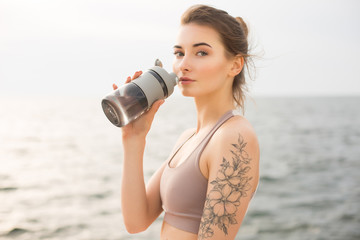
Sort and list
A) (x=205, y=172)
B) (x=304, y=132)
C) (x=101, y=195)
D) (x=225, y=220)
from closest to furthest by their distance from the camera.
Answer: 1. (x=225, y=220)
2. (x=205, y=172)
3. (x=101, y=195)
4. (x=304, y=132)

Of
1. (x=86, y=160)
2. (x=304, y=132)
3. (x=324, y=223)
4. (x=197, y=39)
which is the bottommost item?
(x=197, y=39)

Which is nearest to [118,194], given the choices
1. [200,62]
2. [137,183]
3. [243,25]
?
[137,183]

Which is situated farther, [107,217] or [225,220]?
[107,217]

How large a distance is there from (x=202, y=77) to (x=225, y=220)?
2.35ft

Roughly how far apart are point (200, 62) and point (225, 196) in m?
0.68

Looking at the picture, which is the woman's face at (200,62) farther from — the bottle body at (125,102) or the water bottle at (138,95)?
the bottle body at (125,102)

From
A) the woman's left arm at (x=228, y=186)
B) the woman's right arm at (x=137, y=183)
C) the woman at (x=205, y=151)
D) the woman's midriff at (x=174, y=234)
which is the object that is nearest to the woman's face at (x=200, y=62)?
the woman at (x=205, y=151)

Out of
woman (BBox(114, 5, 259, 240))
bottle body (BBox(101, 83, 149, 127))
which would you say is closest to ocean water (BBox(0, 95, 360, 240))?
woman (BBox(114, 5, 259, 240))

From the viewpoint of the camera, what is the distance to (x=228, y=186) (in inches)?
63.9

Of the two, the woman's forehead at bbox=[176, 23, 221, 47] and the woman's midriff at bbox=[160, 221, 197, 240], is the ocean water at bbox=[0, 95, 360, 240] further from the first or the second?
the woman's midriff at bbox=[160, 221, 197, 240]

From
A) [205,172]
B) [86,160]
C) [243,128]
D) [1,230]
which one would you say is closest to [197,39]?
[243,128]

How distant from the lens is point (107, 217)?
30.7 feet

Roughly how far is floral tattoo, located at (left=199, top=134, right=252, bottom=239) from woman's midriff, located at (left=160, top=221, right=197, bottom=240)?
175mm

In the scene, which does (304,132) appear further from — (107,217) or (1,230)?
(1,230)
